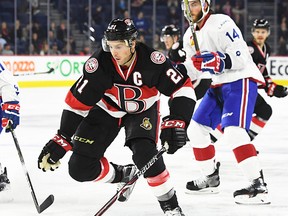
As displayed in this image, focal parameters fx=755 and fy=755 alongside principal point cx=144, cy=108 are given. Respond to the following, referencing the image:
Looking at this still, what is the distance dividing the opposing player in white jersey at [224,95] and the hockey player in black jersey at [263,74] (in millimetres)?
1110

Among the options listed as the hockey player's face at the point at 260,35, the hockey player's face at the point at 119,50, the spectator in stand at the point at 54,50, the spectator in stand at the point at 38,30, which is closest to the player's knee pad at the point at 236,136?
the hockey player's face at the point at 119,50

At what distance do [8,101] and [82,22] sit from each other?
10060mm

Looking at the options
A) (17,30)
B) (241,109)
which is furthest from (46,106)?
(241,109)

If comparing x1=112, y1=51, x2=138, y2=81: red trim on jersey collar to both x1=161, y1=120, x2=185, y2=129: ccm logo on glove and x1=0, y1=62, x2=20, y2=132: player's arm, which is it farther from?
x1=0, y1=62, x2=20, y2=132: player's arm

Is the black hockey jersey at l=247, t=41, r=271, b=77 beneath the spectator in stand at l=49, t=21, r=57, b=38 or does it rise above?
above

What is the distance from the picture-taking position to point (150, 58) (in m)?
3.14

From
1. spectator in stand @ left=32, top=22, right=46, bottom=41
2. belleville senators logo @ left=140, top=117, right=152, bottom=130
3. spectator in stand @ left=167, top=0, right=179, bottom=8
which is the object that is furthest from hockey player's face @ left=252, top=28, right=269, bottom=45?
spectator in stand @ left=167, top=0, right=179, bottom=8

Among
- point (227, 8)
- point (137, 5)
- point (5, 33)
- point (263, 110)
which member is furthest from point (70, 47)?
point (263, 110)

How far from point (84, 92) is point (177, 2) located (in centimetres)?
1139

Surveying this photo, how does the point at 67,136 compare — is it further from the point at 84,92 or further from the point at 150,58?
the point at 150,58

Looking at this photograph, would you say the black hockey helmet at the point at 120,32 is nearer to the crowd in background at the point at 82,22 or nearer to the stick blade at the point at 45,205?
the stick blade at the point at 45,205

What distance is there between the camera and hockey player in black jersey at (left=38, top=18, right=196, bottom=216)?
308cm

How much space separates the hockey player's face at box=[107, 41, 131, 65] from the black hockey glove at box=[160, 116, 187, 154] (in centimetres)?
32

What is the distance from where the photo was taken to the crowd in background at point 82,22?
12754 mm
